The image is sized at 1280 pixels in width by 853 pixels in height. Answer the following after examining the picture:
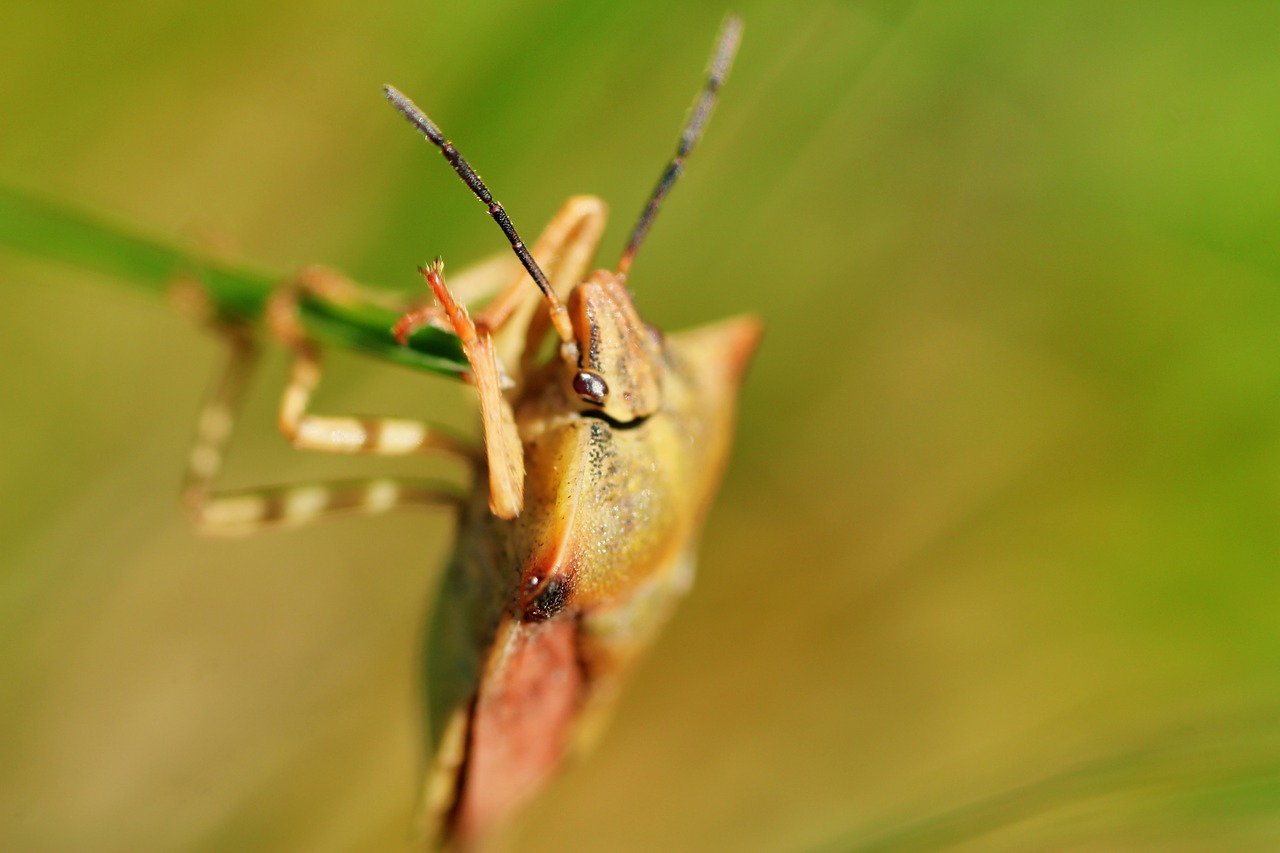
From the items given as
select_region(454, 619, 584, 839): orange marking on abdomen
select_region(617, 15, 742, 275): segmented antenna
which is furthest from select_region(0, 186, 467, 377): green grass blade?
select_region(454, 619, 584, 839): orange marking on abdomen

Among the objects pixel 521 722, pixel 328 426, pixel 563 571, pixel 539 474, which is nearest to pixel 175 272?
pixel 328 426

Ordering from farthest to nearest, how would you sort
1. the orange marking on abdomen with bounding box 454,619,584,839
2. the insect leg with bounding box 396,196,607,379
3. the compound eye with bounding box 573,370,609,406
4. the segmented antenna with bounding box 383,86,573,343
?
the orange marking on abdomen with bounding box 454,619,584,839 → the insect leg with bounding box 396,196,607,379 → the compound eye with bounding box 573,370,609,406 → the segmented antenna with bounding box 383,86,573,343

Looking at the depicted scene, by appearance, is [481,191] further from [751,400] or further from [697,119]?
[751,400]

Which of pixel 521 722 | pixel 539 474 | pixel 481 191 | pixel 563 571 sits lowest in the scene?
pixel 521 722

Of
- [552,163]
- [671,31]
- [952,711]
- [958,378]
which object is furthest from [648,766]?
[671,31]

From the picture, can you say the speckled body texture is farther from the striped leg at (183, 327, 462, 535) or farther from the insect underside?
the striped leg at (183, 327, 462, 535)

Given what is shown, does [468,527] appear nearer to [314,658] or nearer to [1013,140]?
[314,658]
